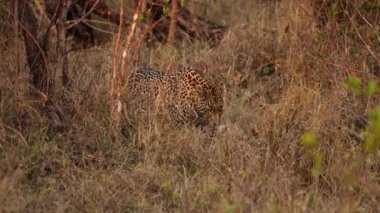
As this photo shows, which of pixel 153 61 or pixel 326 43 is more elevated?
pixel 326 43

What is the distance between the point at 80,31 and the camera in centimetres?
847

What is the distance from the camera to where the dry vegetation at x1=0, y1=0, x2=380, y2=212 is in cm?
443

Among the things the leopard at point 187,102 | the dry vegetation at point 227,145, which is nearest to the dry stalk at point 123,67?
the dry vegetation at point 227,145

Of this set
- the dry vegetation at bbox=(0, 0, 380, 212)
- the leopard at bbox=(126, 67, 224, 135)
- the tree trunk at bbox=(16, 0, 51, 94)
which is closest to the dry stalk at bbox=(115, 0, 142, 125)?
the dry vegetation at bbox=(0, 0, 380, 212)

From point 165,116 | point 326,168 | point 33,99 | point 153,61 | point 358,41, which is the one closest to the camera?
point 326,168

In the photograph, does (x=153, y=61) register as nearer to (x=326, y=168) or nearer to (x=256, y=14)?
(x=256, y=14)

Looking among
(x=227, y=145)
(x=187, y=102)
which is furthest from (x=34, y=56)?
(x=227, y=145)

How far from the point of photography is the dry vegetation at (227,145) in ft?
14.5

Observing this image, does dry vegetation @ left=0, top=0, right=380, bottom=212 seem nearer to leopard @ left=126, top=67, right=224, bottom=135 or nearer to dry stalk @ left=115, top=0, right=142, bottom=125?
dry stalk @ left=115, top=0, right=142, bottom=125

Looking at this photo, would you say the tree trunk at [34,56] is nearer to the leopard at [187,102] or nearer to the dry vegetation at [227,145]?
the dry vegetation at [227,145]

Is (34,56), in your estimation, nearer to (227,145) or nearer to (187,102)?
(187,102)

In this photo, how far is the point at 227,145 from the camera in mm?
5145

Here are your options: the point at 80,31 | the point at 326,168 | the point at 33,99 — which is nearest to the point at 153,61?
the point at 80,31

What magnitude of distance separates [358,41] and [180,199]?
2979mm
